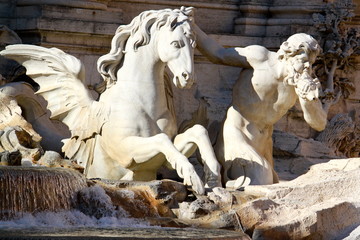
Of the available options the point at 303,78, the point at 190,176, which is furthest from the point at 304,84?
the point at 190,176

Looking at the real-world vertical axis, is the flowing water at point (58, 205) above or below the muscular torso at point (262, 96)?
below

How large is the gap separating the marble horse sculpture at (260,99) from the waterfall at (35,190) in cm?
223

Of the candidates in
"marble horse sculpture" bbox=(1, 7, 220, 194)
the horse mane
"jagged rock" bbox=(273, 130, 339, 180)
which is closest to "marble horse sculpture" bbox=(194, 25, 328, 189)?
the horse mane

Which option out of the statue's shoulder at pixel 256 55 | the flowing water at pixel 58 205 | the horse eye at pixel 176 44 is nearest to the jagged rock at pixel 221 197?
the flowing water at pixel 58 205

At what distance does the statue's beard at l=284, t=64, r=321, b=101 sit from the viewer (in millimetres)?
15461

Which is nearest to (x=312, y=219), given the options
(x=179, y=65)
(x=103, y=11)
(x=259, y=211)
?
(x=259, y=211)

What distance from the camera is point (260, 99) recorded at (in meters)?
15.9

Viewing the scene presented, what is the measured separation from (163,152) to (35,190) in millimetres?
1612

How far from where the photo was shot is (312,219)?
13.6 metres

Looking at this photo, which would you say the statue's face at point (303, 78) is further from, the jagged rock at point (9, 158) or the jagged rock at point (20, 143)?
the jagged rock at point (9, 158)

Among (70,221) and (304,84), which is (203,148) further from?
(70,221)

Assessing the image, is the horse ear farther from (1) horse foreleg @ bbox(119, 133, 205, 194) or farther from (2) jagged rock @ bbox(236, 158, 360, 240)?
(2) jagged rock @ bbox(236, 158, 360, 240)

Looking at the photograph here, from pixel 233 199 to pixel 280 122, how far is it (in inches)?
195

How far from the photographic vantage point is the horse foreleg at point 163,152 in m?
14.4
